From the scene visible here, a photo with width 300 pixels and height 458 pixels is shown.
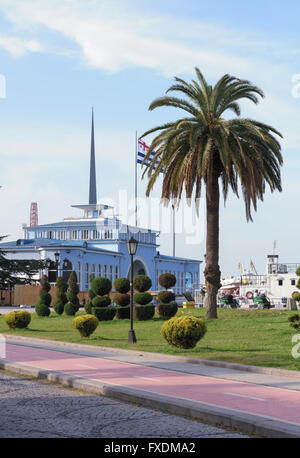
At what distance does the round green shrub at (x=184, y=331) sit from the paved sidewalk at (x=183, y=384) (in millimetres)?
1206

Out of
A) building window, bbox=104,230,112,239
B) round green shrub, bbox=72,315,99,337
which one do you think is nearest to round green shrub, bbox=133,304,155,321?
round green shrub, bbox=72,315,99,337

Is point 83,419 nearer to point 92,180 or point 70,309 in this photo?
point 70,309

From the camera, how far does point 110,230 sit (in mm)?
83688

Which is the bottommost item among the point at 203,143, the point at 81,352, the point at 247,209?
the point at 81,352

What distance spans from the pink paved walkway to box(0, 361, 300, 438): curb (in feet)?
1.37

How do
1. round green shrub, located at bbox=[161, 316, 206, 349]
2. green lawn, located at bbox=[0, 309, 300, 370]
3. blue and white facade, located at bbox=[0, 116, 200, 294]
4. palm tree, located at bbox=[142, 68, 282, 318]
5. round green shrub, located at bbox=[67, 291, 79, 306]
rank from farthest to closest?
blue and white facade, located at bbox=[0, 116, 200, 294]
round green shrub, located at bbox=[67, 291, 79, 306]
palm tree, located at bbox=[142, 68, 282, 318]
round green shrub, located at bbox=[161, 316, 206, 349]
green lawn, located at bbox=[0, 309, 300, 370]

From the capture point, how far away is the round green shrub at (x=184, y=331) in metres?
19.8

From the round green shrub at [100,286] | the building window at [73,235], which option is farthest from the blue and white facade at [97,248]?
the round green shrub at [100,286]

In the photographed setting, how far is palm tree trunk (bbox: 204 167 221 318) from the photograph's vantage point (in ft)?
105

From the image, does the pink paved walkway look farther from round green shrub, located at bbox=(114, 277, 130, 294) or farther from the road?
round green shrub, located at bbox=(114, 277, 130, 294)

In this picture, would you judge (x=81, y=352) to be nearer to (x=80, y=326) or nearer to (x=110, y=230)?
(x=80, y=326)

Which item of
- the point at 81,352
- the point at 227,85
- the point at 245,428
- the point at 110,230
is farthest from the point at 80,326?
the point at 110,230
